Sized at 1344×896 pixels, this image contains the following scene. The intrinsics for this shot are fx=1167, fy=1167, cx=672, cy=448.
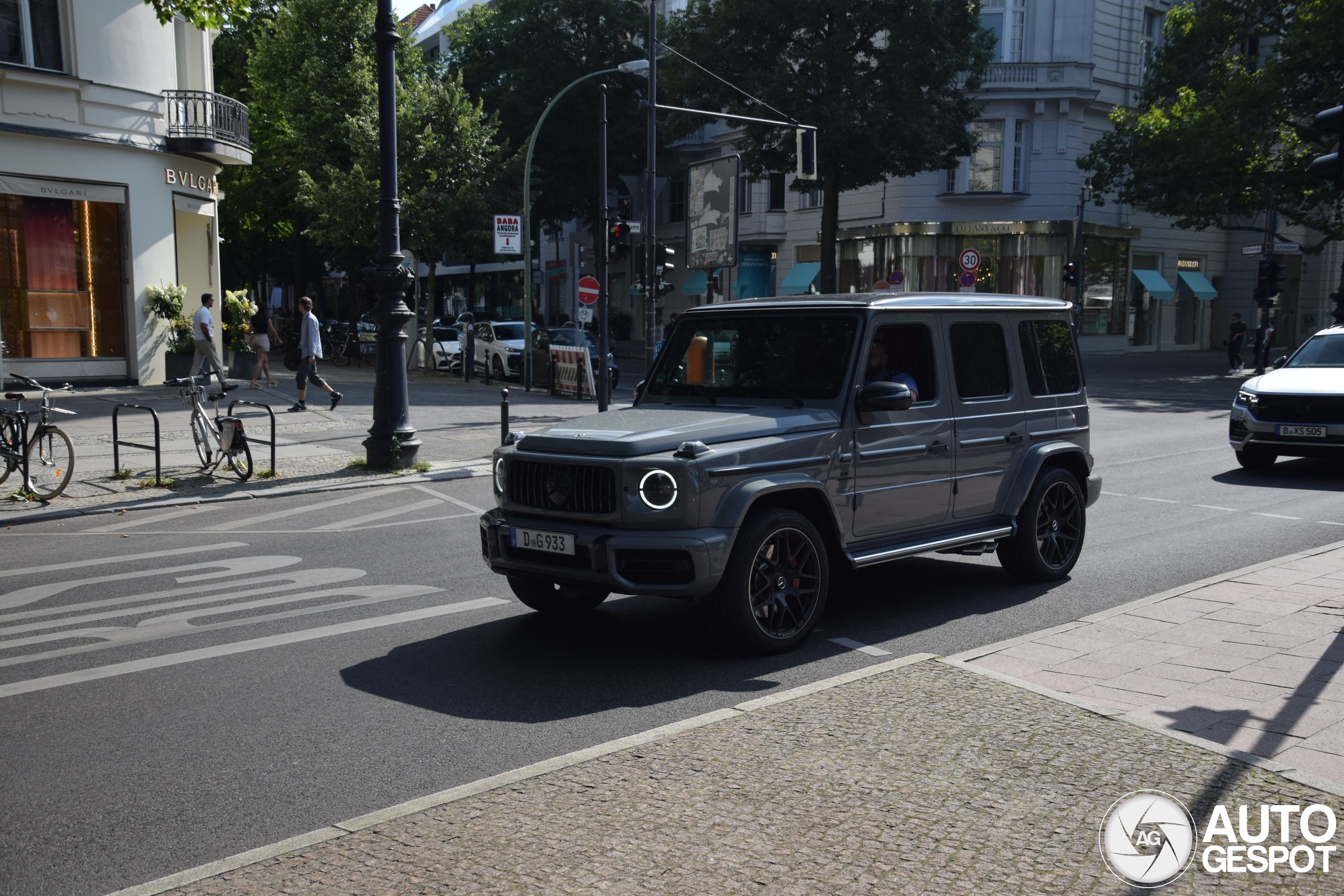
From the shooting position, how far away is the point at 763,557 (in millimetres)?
6027

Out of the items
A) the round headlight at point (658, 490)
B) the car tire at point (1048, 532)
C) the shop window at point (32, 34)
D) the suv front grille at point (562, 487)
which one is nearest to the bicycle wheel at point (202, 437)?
the suv front grille at point (562, 487)

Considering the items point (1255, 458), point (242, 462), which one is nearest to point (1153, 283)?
point (1255, 458)

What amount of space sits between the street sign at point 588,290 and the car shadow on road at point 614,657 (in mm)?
22250

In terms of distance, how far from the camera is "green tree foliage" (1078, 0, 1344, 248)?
109ft

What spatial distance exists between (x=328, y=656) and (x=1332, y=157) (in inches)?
301

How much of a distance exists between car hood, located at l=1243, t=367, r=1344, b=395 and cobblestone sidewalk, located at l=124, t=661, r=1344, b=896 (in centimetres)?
972

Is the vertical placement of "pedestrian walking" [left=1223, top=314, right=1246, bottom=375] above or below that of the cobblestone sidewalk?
above

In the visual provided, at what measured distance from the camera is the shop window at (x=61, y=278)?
72.3 feet

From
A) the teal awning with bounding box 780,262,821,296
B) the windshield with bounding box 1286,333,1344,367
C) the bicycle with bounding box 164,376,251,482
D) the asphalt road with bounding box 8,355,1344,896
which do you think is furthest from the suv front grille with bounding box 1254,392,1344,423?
Result: the teal awning with bounding box 780,262,821,296

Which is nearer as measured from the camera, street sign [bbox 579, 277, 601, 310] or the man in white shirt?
the man in white shirt

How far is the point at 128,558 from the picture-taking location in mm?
8984

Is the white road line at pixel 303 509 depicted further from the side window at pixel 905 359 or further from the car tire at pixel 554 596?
the side window at pixel 905 359

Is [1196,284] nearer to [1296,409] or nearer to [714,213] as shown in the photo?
[714,213]

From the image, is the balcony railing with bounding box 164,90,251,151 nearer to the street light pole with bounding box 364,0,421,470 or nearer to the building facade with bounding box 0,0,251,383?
the building facade with bounding box 0,0,251,383
